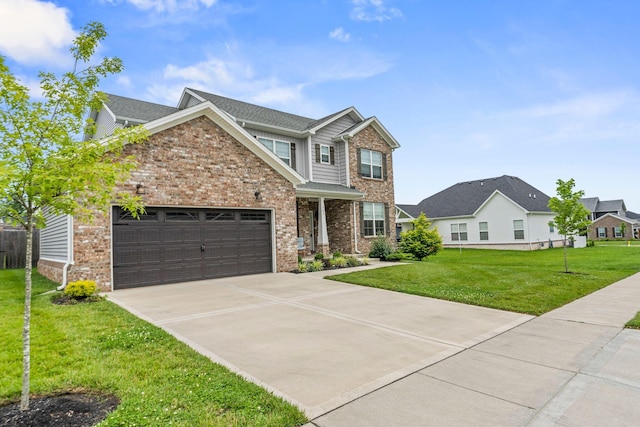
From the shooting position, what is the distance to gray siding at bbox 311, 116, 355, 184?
17844 millimetres

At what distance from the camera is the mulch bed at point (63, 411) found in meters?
3.02

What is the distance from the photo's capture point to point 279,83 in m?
19.0

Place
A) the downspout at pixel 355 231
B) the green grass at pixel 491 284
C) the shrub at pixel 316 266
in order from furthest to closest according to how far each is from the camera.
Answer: the downspout at pixel 355 231, the shrub at pixel 316 266, the green grass at pixel 491 284

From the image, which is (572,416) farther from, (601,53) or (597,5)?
(601,53)

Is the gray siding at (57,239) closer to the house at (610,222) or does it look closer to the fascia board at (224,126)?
the fascia board at (224,126)

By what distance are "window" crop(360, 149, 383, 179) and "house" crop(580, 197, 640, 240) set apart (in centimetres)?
4326

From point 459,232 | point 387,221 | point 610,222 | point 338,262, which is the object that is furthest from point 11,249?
point 610,222

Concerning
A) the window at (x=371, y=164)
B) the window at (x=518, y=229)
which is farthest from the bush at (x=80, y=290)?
the window at (x=518, y=229)

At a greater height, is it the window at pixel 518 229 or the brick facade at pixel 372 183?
the brick facade at pixel 372 183

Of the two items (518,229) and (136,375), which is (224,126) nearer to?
(136,375)

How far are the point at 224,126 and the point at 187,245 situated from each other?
13.9 feet

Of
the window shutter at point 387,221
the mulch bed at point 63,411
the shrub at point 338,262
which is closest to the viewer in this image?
→ the mulch bed at point 63,411

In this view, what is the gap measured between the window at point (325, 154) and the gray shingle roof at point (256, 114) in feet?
4.36

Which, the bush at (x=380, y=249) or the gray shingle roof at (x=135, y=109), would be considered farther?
the bush at (x=380, y=249)
